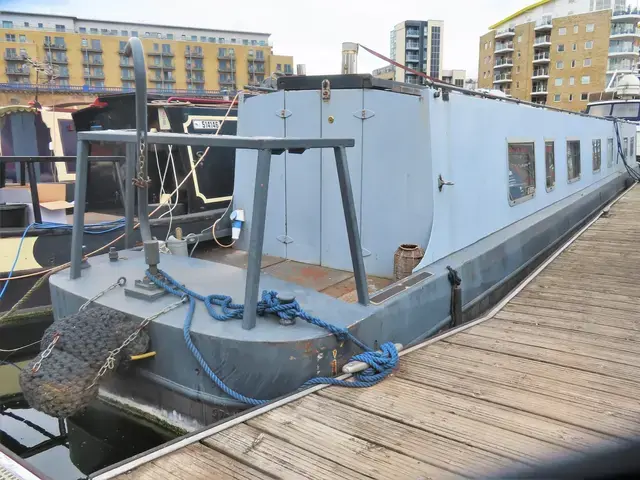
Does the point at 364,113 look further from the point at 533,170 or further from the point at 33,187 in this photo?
the point at 33,187

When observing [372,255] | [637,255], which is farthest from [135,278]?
[637,255]

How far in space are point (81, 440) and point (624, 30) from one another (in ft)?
267

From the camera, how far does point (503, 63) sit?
80000mm

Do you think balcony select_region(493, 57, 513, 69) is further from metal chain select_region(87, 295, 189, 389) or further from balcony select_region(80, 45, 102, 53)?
metal chain select_region(87, 295, 189, 389)

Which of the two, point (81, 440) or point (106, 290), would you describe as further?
point (81, 440)

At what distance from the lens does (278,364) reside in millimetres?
2916

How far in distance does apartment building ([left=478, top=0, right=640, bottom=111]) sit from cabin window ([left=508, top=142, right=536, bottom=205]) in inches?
2592

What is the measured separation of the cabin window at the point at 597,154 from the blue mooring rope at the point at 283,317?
373 inches

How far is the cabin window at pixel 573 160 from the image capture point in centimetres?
885

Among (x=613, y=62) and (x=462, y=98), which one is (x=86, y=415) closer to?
(x=462, y=98)

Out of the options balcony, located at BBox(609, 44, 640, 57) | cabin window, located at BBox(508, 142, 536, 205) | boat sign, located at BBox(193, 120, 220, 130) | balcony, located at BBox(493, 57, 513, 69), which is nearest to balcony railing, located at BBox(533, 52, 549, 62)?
balcony, located at BBox(493, 57, 513, 69)

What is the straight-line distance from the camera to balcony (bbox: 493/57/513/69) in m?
78.6

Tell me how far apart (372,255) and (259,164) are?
6.86 feet

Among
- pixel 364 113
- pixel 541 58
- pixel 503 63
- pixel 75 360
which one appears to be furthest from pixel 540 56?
pixel 75 360
